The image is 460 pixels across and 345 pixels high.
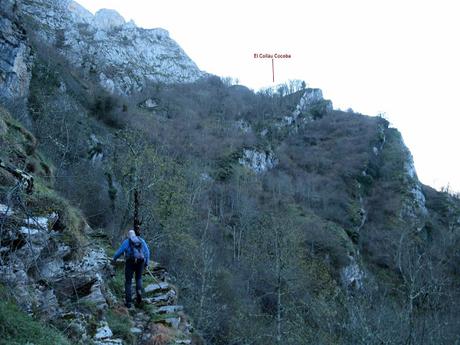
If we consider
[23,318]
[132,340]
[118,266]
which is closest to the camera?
[23,318]

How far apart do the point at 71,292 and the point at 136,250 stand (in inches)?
60.9

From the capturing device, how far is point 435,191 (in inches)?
3024

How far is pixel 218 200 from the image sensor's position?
46562 millimetres

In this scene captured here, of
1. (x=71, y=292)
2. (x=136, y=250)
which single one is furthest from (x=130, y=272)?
(x=71, y=292)

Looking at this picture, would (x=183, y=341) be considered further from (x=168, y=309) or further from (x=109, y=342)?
(x=109, y=342)

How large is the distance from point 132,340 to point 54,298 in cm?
173

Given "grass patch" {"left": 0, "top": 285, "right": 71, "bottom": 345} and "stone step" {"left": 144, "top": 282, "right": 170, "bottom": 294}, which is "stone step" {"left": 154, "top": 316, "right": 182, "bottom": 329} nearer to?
"stone step" {"left": 144, "top": 282, "right": 170, "bottom": 294}

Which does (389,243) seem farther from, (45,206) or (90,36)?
(90,36)

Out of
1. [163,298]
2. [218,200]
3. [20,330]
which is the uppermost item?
[20,330]

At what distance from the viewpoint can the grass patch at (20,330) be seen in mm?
4875

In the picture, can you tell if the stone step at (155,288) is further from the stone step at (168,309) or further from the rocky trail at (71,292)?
the stone step at (168,309)

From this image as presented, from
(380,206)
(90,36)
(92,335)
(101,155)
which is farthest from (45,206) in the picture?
(90,36)

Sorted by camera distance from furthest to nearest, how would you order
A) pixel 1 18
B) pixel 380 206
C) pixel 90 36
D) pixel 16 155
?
pixel 90 36 < pixel 380 206 < pixel 1 18 < pixel 16 155

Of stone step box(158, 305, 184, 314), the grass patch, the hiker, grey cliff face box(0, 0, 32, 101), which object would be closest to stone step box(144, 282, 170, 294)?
stone step box(158, 305, 184, 314)
